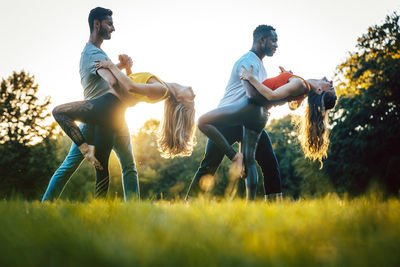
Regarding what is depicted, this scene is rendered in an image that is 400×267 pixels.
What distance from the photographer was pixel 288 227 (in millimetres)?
1861

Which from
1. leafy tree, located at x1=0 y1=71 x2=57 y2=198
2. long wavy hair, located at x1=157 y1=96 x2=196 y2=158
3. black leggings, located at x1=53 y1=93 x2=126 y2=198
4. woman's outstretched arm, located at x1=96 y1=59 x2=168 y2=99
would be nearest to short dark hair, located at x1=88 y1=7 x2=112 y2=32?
woman's outstretched arm, located at x1=96 y1=59 x2=168 y2=99

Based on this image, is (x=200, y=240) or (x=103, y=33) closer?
(x=200, y=240)

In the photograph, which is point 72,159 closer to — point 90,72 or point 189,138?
point 90,72

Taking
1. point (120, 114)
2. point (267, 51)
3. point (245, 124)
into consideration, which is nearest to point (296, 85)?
point (245, 124)

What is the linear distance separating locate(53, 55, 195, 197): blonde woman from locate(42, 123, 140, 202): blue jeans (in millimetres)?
199

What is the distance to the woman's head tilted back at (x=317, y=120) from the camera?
15.7 ft

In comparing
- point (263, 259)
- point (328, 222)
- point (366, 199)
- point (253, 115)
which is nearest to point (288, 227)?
point (328, 222)

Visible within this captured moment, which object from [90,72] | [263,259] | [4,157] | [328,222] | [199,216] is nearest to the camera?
[263,259]

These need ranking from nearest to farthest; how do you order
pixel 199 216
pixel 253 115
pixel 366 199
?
pixel 199 216 → pixel 366 199 → pixel 253 115

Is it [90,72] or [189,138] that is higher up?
[90,72]

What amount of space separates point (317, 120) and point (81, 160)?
10.9 ft

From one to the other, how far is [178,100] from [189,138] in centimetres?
54

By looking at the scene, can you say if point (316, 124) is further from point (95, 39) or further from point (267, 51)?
point (95, 39)

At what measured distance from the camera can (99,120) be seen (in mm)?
3994
